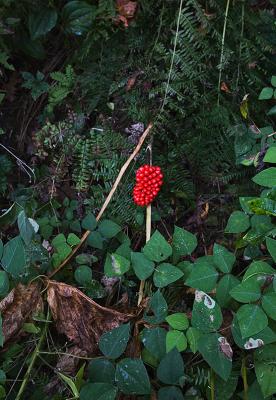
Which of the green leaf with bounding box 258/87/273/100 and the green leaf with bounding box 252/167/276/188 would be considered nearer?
the green leaf with bounding box 252/167/276/188

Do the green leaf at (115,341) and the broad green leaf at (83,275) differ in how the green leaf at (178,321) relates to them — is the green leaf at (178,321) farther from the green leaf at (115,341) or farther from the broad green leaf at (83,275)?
the broad green leaf at (83,275)

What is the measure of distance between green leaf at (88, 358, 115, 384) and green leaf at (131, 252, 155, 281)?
1.12 ft

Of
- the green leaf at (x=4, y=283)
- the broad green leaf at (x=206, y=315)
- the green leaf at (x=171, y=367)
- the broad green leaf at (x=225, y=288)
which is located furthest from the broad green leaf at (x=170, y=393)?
the green leaf at (x=4, y=283)

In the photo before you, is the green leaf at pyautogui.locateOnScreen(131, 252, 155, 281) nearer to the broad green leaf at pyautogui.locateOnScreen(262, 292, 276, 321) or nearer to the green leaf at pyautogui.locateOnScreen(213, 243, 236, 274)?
the green leaf at pyautogui.locateOnScreen(213, 243, 236, 274)

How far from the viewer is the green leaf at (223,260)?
1744 mm

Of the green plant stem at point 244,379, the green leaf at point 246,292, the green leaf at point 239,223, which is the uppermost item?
the green leaf at point 239,223

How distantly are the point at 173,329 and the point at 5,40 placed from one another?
1.65m

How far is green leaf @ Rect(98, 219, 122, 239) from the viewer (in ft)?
6.80

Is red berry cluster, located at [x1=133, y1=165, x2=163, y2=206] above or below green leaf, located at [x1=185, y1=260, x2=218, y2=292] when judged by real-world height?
above

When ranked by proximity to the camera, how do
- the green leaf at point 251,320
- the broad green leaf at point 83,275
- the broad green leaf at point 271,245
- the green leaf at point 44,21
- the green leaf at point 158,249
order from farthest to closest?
the green leaf at point 44,21
the broad green leaf at point 83,275
the green leaf at point 158,249
the broad green leaf at point 271,245
the green leaf at point 251,320

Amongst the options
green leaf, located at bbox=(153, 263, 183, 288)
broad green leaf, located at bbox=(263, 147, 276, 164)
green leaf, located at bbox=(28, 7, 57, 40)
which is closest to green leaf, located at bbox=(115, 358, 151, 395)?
green leaf, located at bbox=(153, 263, 183, 288)

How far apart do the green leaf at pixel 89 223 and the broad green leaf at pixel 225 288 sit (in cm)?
64

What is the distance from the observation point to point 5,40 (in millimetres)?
2391

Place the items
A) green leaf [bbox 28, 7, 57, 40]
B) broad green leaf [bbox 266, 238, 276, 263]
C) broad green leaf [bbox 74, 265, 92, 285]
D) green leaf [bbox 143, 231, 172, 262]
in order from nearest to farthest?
broad green leaf [bbox 266, 238, 276, 263], green leaf [bbox 143, 231, 172, 262], broad green leaf [bbox 74, 265, 92, 285], green leaf [bbox 28, 7, 57, 40]
